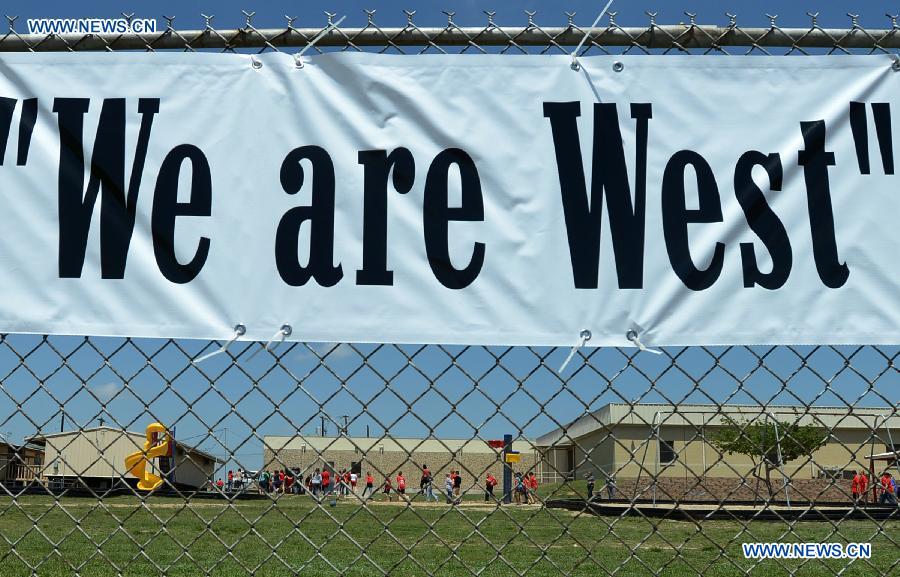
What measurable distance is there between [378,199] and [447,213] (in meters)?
0.26

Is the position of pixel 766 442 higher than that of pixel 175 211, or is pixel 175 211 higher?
pixel 175 211

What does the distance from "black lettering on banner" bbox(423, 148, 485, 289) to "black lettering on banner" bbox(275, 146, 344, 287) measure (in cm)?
35

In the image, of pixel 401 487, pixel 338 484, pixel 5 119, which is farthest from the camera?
pixel 401 487

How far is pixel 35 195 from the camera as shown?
131 inches

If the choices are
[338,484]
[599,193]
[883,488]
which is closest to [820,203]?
[599,193]

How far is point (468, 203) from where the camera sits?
3154mm

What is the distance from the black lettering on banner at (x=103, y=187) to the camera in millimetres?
3246

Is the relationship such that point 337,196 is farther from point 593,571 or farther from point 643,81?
point 593,571

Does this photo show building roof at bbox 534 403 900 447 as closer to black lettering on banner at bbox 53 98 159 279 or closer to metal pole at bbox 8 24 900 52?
metal pole at bbox 8 24 900 52

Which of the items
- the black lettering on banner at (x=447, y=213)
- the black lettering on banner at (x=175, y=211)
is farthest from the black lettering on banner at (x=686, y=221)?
the black lettering on banner at (x=175, y=211)

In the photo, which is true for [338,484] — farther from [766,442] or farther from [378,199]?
[766,442]

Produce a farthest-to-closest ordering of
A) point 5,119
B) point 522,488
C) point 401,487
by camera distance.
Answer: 1. point 401,487
2. point 522,488
3. point 5,119

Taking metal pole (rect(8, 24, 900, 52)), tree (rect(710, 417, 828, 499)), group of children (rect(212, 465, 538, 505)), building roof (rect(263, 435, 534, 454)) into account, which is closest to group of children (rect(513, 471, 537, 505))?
group of children (rect(212, 465, 538, 505))

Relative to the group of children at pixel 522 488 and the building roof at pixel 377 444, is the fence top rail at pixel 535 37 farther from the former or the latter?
the group of children at pixel 522 488
